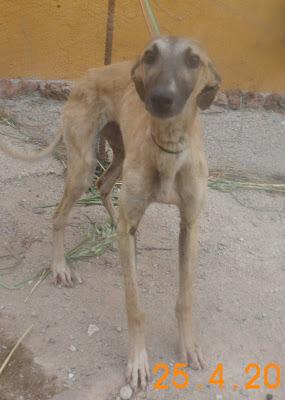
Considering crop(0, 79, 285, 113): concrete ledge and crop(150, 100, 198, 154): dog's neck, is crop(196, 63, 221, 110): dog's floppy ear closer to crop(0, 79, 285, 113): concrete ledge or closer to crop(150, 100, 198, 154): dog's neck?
crop(150, 100, 198, 154): dog's neck

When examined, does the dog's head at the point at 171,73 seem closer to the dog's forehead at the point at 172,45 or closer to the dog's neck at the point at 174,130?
the dog's forehead at the point at 172,45

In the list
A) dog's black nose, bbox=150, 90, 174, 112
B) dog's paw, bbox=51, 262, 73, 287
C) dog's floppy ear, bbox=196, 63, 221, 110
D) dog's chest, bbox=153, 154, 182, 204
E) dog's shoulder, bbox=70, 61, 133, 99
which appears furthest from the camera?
dog's paw, bbox=51, 262, 73, 287

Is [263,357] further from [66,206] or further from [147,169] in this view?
[66,206]

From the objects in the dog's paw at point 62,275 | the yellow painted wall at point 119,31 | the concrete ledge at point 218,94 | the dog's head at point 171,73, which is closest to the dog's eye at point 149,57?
the dog's head at point 171,73

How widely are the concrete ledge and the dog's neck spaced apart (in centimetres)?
387

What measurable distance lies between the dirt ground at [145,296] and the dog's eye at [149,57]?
1.80m

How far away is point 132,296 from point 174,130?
1011mm

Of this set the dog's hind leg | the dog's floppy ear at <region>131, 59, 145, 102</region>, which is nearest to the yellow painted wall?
the dog's hind leg

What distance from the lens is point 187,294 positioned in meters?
3.48

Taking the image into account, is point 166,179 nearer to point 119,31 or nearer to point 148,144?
point 148,144

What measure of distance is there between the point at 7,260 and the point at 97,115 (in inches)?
53.0

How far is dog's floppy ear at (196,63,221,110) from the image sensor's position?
2.99m

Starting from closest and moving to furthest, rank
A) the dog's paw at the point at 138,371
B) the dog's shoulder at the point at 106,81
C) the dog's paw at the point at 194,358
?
the dog's paw at the point at 138,371 < the dog's paw at the point at 194,358 < the dog's shoulder at the point at 106,81

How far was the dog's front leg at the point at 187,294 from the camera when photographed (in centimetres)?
345
